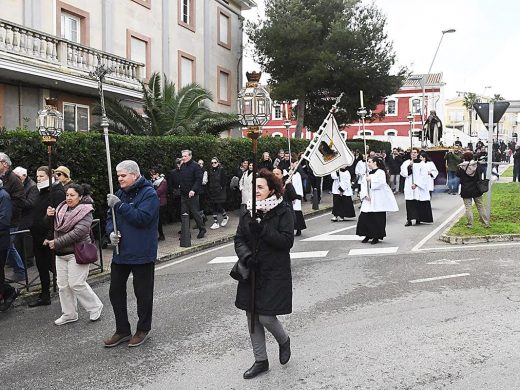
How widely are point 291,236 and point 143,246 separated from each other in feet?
5.52

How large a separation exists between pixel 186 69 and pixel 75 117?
7.98 metres

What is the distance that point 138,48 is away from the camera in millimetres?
22234

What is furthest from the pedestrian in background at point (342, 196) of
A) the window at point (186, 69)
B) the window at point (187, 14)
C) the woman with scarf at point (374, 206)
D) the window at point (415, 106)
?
the window at point (415, 106)

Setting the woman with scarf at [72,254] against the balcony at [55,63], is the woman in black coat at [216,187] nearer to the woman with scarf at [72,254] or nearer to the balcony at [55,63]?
the balcony at [55,63]

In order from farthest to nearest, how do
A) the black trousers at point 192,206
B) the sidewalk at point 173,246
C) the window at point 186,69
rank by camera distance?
the window at point 186,69 → the black trousers at point 192,206 → the sidewalk at point 173,246

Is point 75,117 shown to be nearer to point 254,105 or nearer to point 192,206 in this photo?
point 192,206

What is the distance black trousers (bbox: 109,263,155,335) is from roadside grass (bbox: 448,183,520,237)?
8.03 m

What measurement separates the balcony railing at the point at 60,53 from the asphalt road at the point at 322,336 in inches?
368

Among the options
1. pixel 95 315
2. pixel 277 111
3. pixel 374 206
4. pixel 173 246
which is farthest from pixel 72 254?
pixel 277 111

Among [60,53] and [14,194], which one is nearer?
[14,194]

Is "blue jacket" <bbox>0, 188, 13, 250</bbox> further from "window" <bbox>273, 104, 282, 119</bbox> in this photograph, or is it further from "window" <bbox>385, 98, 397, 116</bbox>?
"window" <bbox>385, 98, 397, 116</bbox>

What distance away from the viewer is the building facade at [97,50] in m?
15.9

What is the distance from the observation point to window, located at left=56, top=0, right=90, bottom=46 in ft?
59.2

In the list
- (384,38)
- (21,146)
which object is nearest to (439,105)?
(384,38)
